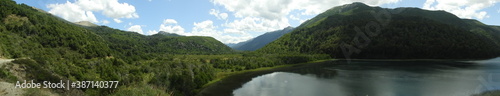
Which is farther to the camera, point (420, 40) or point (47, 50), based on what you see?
point (420, 40)

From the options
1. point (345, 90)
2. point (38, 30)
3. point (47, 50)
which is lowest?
point (345, 90)

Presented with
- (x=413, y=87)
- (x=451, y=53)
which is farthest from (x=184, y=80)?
(x=451, y=53)

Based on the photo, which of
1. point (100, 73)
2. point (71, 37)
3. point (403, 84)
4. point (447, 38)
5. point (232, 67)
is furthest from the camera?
point (447, 38)

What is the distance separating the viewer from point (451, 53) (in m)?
158

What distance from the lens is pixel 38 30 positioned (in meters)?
94.2

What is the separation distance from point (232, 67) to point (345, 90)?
60885 mm

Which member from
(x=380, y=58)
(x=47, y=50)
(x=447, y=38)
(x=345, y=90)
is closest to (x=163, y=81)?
(x=345, y=90)

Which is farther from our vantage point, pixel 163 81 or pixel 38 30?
pixel 38 30

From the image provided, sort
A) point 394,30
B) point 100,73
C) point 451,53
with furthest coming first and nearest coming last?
point 394,30
point 451,53
point 100,73

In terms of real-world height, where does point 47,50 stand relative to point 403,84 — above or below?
above

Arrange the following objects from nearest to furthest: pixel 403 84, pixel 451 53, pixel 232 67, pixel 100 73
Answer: pixel 403 84 < pixel 100 73 < pixel 232 67 < pixel 451 53

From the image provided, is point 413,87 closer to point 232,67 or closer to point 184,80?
point 184,80

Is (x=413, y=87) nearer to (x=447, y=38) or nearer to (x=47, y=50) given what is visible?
(x=47, y=50)

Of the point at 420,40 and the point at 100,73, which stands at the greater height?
the point at 420,40
